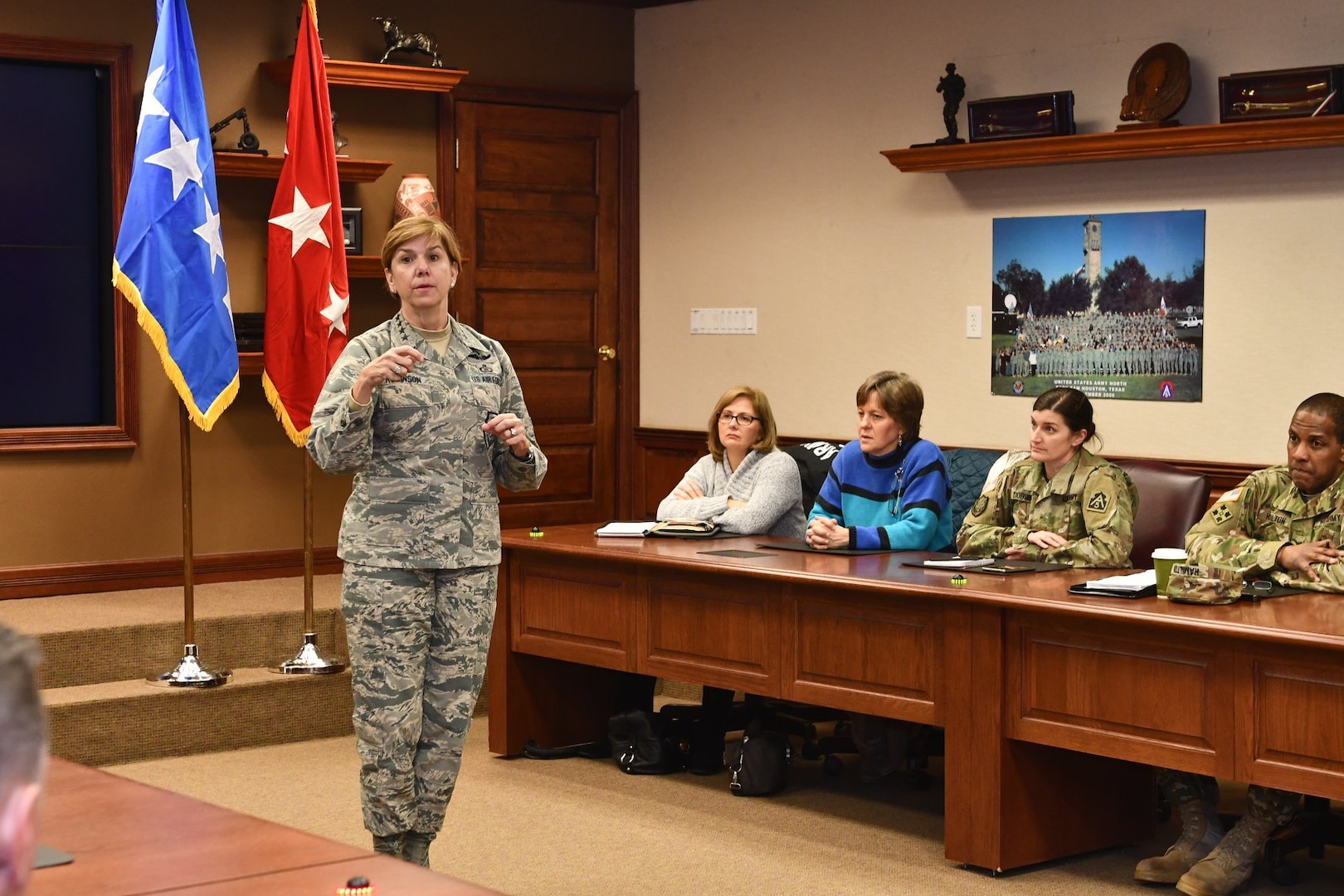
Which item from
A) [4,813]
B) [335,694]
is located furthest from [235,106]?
[4,813]

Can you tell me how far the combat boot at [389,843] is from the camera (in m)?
3.31

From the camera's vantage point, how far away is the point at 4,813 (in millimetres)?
774

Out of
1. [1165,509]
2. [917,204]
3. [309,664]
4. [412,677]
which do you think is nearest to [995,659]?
[1165,509]

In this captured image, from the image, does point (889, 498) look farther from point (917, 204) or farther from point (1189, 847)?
point (917, 204)

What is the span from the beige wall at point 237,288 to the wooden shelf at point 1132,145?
1.97 metres

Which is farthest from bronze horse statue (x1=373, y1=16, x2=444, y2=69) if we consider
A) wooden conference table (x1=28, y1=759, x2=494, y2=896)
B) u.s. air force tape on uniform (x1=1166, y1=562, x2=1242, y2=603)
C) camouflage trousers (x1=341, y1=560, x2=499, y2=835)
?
wooden conference table (x1=28, y1=759, x2=494, y2=896)

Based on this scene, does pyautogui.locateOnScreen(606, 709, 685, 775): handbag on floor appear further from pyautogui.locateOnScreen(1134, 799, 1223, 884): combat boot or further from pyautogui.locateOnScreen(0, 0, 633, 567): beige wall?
pyautogui.locateOnScreen(0, 0, 633, 567): beige wall

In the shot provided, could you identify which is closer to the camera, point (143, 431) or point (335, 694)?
point (335, 694)

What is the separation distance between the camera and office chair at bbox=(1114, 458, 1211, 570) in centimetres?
439

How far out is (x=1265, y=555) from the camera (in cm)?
377

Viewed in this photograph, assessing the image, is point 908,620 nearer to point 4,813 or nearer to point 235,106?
point 4,813

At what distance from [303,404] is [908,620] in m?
2.47

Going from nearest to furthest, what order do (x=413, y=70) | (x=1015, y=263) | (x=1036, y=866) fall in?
(x=1036, y=866) < (x=1015, y=263) < (x=413, y=70)

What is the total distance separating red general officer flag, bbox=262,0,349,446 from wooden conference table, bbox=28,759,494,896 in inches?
143
